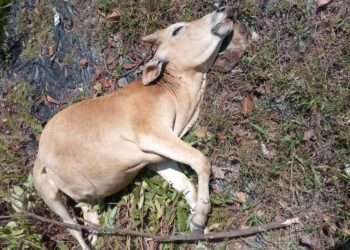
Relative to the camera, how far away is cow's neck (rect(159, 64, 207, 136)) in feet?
20.2

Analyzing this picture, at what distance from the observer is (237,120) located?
242 inches

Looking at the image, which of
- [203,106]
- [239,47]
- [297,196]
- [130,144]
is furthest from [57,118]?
[297,196]

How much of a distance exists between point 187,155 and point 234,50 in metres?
1.41

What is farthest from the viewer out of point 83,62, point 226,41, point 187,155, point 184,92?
point 83,62

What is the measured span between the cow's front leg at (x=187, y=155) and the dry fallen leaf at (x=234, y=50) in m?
1.08

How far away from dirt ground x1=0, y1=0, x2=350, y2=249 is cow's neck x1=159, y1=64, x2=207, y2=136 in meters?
0.11

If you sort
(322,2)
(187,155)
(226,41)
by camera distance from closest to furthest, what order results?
(187,155) → (322,2) → (226,41)

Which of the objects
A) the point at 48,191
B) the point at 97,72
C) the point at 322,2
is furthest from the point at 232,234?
the point at 97,72

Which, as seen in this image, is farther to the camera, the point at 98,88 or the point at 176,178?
the point at 98,88

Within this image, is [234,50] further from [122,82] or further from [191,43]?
[122,82]

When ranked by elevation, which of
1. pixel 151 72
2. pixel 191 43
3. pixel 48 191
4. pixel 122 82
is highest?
pixel 191 43

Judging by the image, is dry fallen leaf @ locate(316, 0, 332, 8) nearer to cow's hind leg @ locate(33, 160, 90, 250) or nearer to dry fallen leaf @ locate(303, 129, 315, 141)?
dry fallen leaf @ locate(303, 129, 315, 141)

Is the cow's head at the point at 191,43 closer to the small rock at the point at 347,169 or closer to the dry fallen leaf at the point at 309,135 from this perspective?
the dry fallen leaf at the point at 309,135

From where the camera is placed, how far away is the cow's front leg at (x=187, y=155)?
18.4 ft
